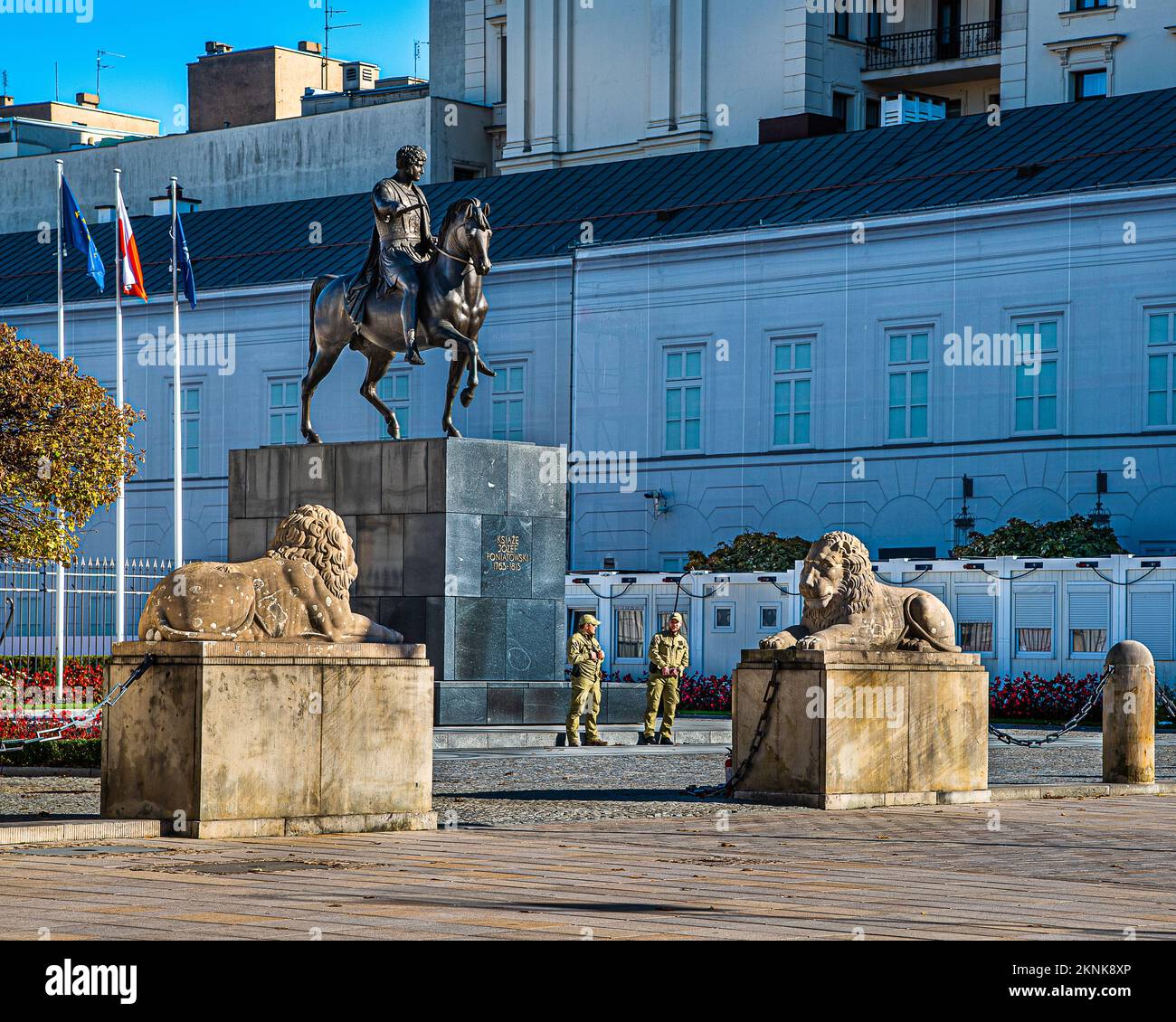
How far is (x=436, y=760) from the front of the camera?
23594mm

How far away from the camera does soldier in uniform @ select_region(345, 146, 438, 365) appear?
27.9m

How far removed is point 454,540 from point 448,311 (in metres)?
3.23

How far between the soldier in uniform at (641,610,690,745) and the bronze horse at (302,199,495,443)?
3.74 meters

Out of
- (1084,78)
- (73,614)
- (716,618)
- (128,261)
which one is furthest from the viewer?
(1084,78)

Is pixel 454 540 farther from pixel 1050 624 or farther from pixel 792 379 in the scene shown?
pixel 792 379

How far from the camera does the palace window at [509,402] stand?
55.8 meters

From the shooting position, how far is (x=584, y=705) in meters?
27.2

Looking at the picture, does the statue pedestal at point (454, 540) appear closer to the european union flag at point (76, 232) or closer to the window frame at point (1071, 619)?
the window frame at point (1071, 619)

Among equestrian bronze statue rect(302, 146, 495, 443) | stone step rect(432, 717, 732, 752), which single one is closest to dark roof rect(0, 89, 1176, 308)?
stone step rect(432, 717, 732, 752)

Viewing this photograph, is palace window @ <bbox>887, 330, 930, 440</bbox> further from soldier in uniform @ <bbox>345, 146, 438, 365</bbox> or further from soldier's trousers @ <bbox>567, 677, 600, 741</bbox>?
soldier's trousers @ <bbox>567, 677, 600, 741</bbox>

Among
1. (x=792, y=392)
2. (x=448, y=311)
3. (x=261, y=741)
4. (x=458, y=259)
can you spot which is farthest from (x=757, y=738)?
(x=792, y=392)
